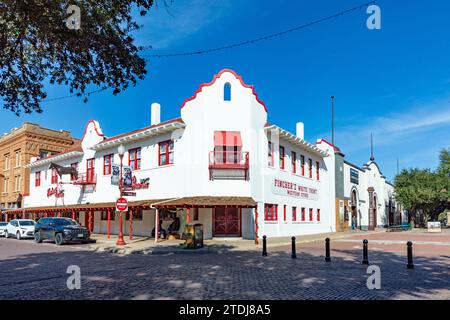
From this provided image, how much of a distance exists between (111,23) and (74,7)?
1286 mm

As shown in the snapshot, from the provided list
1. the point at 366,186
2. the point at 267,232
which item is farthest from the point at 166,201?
the point at 366,186

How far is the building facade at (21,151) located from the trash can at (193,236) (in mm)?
29296

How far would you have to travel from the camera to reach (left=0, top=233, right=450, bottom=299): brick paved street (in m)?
7.95

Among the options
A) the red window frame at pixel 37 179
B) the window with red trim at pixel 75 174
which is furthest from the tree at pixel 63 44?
the red window frame at pixel 37 179

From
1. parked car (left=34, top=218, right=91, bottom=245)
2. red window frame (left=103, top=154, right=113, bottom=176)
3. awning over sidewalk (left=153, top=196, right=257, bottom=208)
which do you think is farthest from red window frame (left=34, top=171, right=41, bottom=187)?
awning over sidewalk (left=153, top=196, right=257, bottom=208)

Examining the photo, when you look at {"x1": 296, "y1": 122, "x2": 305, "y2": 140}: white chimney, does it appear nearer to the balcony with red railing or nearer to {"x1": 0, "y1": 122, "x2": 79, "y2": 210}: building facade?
the balcony with red railing

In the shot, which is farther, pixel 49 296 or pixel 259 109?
pixel 259 109

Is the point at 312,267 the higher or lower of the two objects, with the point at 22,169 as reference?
lower

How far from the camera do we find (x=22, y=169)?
42469 mm

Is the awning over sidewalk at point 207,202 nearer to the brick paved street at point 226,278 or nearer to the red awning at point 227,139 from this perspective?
the red awning at point 227,139

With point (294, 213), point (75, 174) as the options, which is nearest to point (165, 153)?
point (294, 213)
